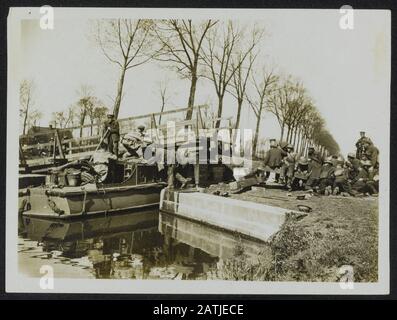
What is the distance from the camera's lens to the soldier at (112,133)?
3.02 meters

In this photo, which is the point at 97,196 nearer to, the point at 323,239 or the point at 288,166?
the point at 288,166

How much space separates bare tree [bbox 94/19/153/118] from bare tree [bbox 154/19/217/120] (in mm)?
87

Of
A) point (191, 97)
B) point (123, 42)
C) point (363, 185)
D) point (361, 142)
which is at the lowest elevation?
point (363, 185)

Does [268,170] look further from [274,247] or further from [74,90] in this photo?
[74,90]

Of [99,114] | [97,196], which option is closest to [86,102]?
[99,114]

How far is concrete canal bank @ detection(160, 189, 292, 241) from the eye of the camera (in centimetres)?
300

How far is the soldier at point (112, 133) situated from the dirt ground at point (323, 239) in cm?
75

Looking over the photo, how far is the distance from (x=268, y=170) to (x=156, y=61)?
36.3 inches

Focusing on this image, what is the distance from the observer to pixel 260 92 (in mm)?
3033

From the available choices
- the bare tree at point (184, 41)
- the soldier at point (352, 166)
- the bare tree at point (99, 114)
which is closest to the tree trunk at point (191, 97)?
the bare tree at point (184, 41)

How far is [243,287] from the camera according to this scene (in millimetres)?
3023

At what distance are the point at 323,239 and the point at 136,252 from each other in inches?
43.3

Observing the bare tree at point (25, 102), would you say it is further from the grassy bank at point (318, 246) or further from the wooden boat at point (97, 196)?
the grassy bank at point (318, 246)

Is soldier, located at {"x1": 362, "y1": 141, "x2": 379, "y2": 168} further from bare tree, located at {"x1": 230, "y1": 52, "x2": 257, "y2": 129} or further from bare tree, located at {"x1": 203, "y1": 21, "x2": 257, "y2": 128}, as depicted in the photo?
bare tree, located at {"x1": 203, "y1": 21, "x2": 257, "y2": 128}
